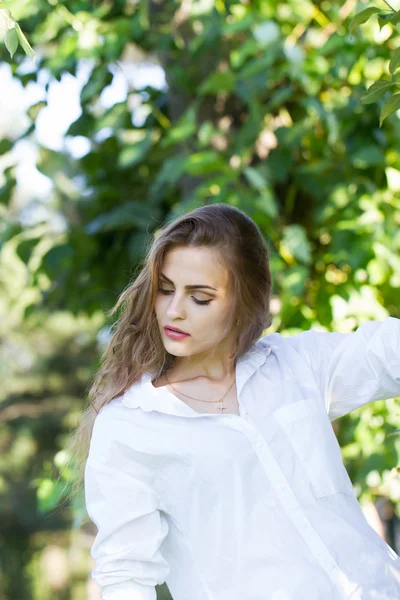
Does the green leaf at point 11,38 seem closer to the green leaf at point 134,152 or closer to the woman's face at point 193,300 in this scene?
the woman's face at point 193,300

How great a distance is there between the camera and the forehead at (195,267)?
4.51ft

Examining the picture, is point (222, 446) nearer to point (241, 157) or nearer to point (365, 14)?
point (365, 14)

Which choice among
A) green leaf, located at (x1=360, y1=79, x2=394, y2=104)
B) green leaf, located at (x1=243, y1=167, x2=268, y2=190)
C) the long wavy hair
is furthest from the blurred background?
green leaf, located at (x1=360, y1=79, x2=394, y2=104)

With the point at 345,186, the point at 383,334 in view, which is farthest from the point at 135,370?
the point at 345,186

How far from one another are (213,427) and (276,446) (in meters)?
0.10

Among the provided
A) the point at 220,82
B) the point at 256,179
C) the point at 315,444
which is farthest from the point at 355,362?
the point at 220,82

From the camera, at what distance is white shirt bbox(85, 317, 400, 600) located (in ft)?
4.08

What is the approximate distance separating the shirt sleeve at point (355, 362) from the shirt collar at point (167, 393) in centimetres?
8

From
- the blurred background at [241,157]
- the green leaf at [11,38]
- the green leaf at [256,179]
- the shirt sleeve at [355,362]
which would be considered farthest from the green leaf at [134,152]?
the green leaf at [11,38]

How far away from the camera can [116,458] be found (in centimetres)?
131

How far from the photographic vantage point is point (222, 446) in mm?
1304

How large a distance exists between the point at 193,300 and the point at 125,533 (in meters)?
0.37

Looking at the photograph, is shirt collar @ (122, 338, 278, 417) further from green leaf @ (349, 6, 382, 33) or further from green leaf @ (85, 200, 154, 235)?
green leaf @ (85, 200, 154, 235)

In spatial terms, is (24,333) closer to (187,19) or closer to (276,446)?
(187,19)
